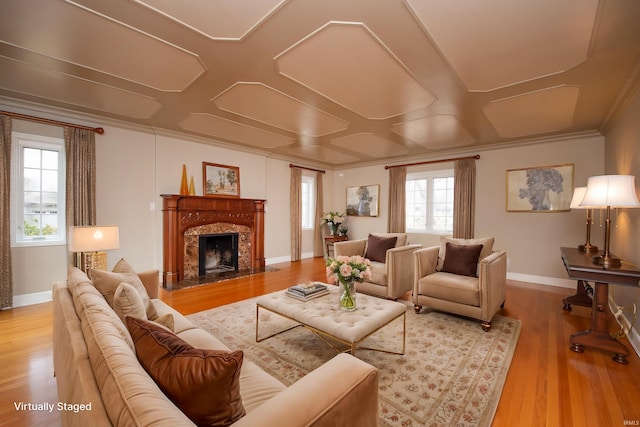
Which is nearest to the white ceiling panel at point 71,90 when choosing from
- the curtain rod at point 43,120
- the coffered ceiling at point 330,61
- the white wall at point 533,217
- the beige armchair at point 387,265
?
the coffered ceiling at point 330,61

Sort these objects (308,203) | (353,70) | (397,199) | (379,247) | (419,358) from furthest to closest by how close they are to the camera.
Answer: (308,203), (397,199), (379,247), (353,70), (419,358)

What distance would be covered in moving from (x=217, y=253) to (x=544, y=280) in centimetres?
609

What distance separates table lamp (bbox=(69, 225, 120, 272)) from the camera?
2.86 metres

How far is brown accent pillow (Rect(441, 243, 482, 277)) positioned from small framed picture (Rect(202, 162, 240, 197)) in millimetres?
4201

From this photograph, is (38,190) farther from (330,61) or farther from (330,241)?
(330,241)

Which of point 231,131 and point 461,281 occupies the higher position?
point 231,131

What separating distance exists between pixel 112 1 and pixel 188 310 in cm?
314

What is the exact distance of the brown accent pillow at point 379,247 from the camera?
13.9ft

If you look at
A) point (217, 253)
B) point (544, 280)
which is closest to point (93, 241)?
Answer: point (217, 253)

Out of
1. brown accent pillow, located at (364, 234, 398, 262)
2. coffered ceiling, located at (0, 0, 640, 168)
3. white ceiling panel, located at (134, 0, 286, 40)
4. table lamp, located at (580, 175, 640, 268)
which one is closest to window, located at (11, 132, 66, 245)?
coffered ceiling, located at (0, 0, 640, 168)

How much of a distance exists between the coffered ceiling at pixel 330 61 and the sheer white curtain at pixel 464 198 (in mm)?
1365

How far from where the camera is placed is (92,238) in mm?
2932

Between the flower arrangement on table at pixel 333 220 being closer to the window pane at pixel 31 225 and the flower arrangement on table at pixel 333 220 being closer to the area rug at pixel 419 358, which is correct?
the area rug at pixel 419 358

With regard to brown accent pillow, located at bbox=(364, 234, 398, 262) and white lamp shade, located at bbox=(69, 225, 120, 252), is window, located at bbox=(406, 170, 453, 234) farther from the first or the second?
white lamp shade, located at bbox=(69, 225, 120, 252)
